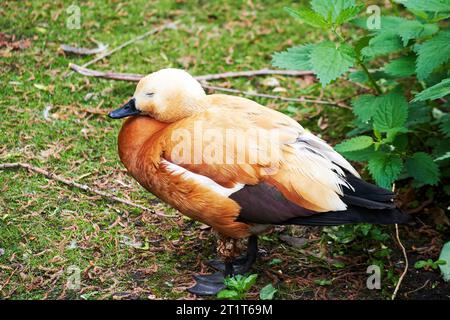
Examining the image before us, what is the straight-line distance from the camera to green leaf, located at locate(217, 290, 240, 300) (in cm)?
404

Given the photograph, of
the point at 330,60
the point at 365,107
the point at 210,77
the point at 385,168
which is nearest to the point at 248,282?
the point at 385,168

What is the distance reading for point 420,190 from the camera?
520 centimetres

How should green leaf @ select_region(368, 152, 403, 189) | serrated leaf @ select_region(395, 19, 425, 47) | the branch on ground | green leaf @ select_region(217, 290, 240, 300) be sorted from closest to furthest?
1. green leaf @ select_region(217, 290, 240, 300)
2. green leaf @ select_region(368, 152, 403, 189)
3. serrated leaf @ select_region(395, 19, 425, 47)
4. the branch on ground

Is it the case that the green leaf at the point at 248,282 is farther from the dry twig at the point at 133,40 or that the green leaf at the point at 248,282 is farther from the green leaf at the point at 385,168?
the dry twig at the point at 133,40

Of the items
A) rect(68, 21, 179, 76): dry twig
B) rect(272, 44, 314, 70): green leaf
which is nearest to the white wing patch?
rect(272, 44, 314, 70): green leaf

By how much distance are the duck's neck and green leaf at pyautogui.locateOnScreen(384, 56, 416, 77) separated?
1.71 metres

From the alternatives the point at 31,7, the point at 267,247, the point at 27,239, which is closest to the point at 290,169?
the point at 267,247

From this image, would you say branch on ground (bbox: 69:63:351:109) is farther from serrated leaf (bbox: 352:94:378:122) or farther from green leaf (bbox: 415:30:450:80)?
green leaf (bbox: 415:30:450:80)

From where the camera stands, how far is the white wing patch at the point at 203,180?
3.96 meters

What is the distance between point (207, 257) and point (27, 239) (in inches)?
46.5

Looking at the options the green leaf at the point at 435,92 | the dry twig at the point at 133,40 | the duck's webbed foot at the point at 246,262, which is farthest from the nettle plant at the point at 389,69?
the dry twig at the point at 133,40

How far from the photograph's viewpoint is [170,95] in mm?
4242

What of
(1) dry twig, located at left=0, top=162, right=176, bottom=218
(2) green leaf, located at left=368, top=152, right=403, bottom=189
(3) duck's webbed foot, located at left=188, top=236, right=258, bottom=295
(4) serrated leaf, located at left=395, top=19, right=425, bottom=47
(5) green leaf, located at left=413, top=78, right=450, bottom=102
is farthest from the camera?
(1) dry twig, located at left=0, top=162, right=176, bottom=218

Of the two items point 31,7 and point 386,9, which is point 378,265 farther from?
point 31,7
